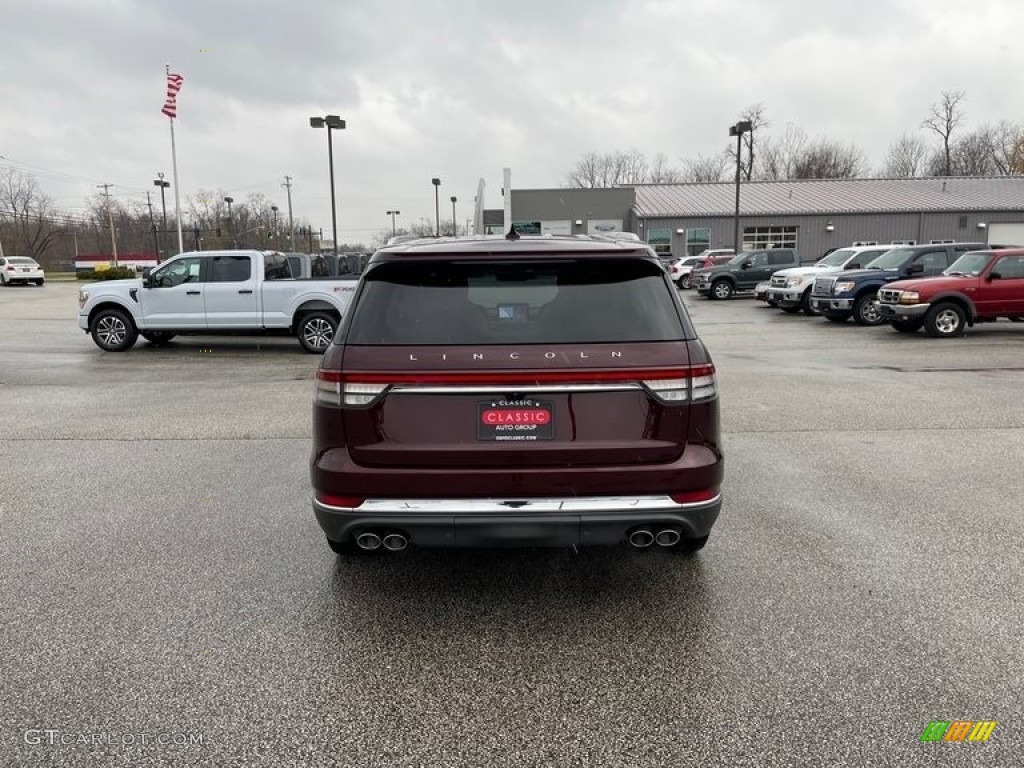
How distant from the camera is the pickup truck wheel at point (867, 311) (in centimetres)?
1677

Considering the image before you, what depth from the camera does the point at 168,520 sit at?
4879 millimetres

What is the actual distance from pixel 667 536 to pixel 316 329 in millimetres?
11220

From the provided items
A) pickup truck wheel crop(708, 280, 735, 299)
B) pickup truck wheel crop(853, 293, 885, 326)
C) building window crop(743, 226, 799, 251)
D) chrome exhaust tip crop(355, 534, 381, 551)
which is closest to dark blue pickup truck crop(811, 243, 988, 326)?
pickup truck wheel crop(853, 293, 885, 326)

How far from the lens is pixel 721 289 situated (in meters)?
27.2

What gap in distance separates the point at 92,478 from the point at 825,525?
551cm

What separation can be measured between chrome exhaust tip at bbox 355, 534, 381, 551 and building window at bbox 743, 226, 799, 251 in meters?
47.0

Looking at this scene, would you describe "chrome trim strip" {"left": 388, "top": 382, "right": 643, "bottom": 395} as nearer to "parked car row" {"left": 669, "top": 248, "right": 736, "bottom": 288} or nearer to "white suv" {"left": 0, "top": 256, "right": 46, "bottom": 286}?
"parked car row" {"left": 669, "top": 248, "right": 736, "bottom": 288}

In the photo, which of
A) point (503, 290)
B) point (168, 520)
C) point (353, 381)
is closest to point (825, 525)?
point (503, 290)

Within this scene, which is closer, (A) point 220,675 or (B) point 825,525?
(A) point 220,675

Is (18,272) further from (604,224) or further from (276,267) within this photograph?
(276,267)

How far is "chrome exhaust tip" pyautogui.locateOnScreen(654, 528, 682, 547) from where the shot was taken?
3254 mm

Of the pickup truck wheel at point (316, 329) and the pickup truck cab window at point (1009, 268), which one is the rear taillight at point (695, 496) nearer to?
the pickup truck wheel at point (316, 329)

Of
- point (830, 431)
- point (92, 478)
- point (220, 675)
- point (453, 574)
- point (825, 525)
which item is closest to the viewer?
point (220, 675)

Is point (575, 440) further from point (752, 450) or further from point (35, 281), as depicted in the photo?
point (35, 281)
